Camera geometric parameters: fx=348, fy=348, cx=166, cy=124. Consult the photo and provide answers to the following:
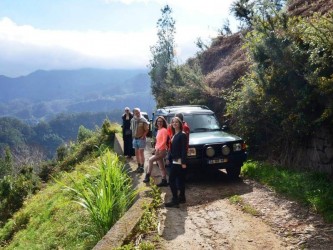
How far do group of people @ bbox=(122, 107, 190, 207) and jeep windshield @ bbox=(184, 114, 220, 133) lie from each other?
134 centimetres

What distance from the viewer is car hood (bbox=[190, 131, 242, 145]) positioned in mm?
8875

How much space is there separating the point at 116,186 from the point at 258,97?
563cm

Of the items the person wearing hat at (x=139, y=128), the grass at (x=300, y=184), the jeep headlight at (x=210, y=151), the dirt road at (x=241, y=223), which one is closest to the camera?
the dirt road at (x=241, y=223)

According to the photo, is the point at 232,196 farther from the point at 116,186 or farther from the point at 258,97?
the point at 258,97

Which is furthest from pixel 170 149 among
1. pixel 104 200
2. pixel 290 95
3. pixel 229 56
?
pixel 229 56

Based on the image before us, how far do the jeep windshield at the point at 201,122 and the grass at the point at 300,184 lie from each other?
5.01 ft

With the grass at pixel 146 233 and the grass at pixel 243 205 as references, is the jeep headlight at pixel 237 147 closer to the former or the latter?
the grass at pixel 243 205

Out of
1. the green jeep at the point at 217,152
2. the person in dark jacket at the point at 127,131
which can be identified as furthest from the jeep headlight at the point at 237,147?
the person in dark jacket at the point at 127,131

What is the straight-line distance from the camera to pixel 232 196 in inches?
311

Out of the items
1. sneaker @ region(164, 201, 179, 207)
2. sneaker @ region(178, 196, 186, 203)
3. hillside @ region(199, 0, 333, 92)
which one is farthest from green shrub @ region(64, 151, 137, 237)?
hillside @ region(199, 0, 333, 92)

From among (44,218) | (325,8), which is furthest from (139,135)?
(325,8)

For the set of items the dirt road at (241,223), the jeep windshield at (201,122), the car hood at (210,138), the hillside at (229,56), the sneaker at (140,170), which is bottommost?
the dirt road at (241,223)

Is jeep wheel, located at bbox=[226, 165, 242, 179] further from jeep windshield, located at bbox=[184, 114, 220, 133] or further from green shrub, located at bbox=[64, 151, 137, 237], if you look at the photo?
green shrub, located at bbox=[64, 151, 137, 237]

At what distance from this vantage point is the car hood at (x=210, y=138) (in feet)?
29.1
